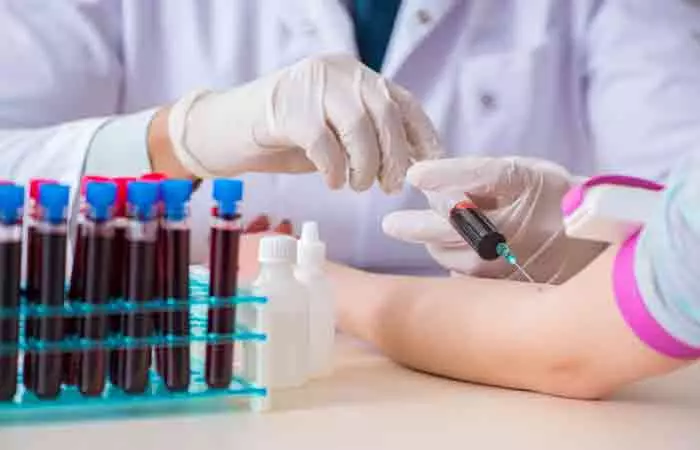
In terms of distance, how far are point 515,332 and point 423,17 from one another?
793mm

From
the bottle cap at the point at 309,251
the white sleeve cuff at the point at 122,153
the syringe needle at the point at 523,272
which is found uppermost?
the white sleeve cuff at the point at 122,153

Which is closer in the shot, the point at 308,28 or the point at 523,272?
the point at 523,272

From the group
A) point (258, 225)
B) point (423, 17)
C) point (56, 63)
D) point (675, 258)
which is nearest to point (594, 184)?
point (675, 258)

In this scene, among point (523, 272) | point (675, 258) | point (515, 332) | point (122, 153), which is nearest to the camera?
point (675, 258)

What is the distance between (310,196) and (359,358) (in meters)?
0.56

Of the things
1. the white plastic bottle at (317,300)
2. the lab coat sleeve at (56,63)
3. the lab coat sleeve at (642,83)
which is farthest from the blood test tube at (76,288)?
the lab coat sleeve at (642,83)

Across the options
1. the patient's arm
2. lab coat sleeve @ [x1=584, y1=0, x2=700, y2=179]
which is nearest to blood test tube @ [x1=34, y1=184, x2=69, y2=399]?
the patient's arm

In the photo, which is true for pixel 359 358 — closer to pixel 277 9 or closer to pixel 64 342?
pixel 64 342

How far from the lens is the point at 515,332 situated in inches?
40.6

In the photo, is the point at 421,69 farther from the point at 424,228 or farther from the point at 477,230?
the point at 477,230

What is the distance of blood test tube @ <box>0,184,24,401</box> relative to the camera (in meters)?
0.85

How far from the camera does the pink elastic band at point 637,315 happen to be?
35.2 inches

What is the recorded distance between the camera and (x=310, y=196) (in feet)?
5.59

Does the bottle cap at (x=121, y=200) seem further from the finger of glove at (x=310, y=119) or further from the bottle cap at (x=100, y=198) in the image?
the finger of glove at (x=310, y=119)
